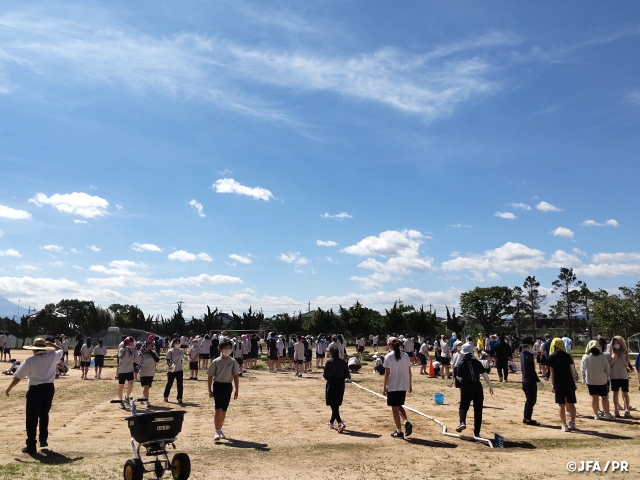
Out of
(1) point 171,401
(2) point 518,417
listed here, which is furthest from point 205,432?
(2) point 518,417

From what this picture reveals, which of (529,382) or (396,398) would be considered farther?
(529,382)

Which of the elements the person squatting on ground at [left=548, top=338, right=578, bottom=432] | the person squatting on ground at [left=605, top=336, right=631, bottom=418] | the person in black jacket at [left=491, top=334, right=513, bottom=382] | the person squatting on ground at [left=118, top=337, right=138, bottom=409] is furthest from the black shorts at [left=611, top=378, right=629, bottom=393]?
the person squatting on ground at [left=118, top=337, right=138, bottom=409]

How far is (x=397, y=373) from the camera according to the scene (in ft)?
31.4

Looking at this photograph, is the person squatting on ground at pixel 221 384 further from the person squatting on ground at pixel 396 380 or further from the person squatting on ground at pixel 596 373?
the person squatting on ground at pixel 596 373

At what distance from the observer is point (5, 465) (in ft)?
24.0

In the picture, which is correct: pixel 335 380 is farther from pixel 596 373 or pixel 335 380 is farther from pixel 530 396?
pixel 596 373

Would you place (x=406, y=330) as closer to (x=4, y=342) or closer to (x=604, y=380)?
(x=4, y=342)

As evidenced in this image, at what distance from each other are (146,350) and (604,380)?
34.8ft

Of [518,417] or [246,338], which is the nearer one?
[518,417]

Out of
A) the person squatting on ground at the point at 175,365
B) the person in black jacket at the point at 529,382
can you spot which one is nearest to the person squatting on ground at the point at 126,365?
the person squatting on ground at the point at 175,365

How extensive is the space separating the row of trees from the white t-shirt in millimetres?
39285

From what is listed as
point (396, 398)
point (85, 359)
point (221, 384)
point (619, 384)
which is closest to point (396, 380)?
point (396, 398)

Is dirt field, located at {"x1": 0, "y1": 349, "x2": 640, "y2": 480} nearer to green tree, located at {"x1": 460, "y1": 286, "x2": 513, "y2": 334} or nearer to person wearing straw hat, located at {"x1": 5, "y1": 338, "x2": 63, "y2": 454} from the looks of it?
person wearing straw hat, located at {"x1": 5, "y1": 338, "x2": 63, "y2": 454}

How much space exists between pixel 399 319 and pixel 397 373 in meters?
48.1
